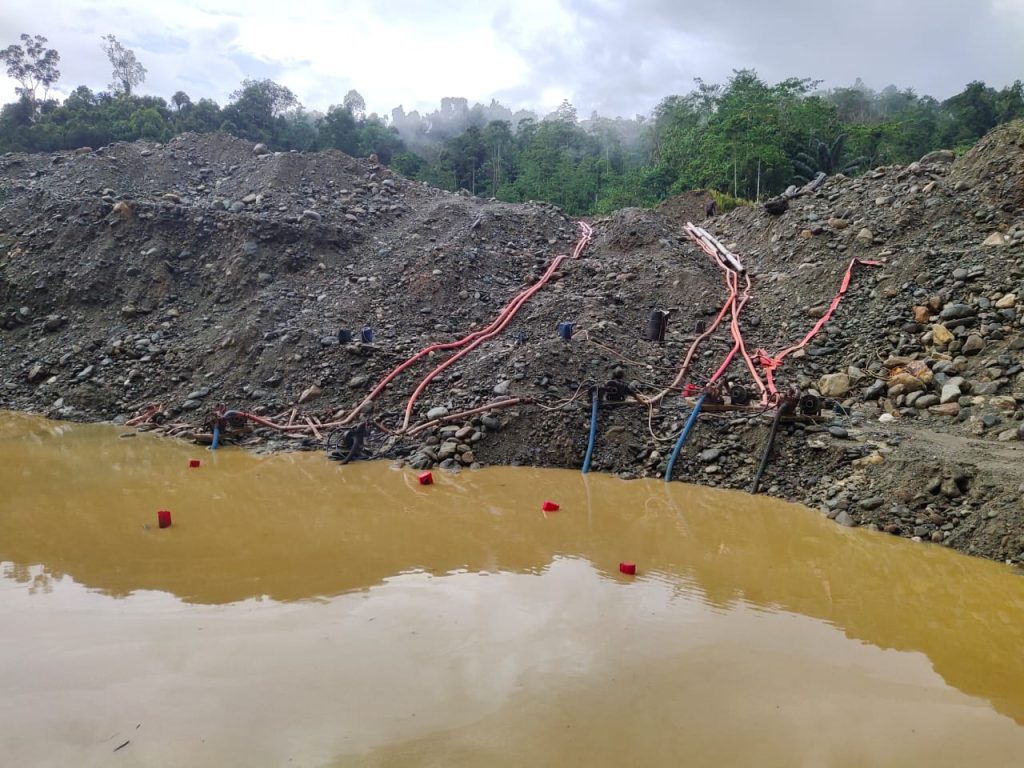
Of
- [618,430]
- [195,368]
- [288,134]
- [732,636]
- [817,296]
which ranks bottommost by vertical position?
[732,636]

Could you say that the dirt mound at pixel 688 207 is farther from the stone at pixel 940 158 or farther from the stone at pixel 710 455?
the stone at pixel 710 455

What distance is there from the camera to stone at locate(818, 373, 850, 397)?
5.48m

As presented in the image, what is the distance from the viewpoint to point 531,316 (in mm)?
6812

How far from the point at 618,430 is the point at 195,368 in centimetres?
457

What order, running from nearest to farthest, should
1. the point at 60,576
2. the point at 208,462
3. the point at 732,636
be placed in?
1. the point at 732,636
2. the point at 60,576
3. the point at 208,462

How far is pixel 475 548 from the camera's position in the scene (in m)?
3.52

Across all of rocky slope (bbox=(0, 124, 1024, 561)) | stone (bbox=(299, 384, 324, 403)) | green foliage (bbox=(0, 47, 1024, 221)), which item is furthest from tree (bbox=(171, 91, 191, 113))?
stone (bbox=(299, 384, 324, 403))

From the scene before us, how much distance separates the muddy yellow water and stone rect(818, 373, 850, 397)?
1.79 m

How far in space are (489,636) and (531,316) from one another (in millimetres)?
4642

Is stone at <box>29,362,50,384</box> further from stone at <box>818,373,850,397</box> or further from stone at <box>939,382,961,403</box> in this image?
stone at <box>939,382,961,403</box>

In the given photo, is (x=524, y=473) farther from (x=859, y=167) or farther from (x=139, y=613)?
(x=859, y=167)

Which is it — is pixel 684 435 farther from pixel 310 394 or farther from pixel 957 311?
pixel 310 394

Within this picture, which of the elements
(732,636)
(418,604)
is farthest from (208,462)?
(732,636)

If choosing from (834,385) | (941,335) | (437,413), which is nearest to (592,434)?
(437,413)
